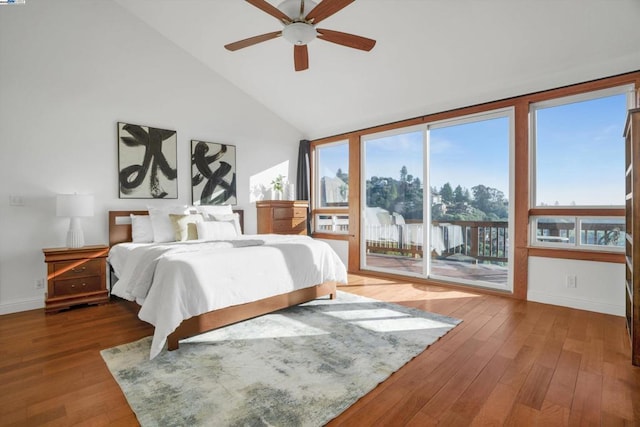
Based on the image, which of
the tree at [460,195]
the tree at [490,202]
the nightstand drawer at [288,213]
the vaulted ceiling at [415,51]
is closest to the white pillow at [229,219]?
the nightstand drawer at [288,213]

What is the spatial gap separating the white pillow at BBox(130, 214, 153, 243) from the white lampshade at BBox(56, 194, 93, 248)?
513 millimetres

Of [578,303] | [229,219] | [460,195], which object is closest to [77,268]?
[229,219]

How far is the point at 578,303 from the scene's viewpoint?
340cm

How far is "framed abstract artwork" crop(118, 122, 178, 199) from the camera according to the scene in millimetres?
4129

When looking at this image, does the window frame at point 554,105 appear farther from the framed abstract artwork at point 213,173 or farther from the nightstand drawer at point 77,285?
the nightstand drawer at point 77,285

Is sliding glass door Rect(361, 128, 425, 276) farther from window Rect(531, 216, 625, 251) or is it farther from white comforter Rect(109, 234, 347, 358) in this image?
white comforter Rect(109, 234, 347, 358)

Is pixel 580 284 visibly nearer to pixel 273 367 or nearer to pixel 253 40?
pixel 273 367

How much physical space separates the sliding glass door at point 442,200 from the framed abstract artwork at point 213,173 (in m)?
→ 2.21

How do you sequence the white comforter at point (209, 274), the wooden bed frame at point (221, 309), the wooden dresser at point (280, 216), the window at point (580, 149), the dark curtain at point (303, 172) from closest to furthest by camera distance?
the white comforter at point (209, 274)
the wooden bed frame at point (221, 309)
the window at point (580, 149)
the wooden dresser at point (280, 216)
the dark curtain at point (303, 172)

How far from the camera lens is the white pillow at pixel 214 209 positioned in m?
4.45

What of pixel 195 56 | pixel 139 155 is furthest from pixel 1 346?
pixel 195 56

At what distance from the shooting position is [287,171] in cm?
606

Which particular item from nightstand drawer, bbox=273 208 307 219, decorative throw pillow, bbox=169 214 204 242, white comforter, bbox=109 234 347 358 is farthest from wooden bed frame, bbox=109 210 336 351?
nightstand drawer, bbox=273 208 307 219

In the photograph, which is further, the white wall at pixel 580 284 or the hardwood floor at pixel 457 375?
the white wall at pixel 580 284
